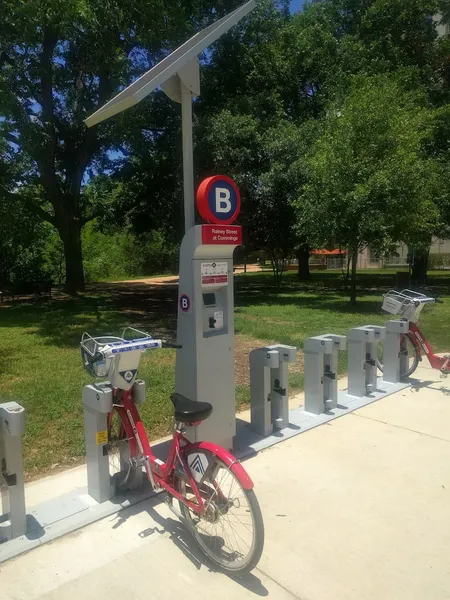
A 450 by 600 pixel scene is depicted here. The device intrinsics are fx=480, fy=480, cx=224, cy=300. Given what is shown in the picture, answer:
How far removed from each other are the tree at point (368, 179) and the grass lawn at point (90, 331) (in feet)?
6.80

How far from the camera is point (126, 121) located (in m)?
12.3

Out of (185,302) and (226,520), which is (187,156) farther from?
(226,520)

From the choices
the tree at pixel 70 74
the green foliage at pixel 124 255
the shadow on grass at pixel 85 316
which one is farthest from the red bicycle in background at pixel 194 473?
the green foliage at pixel 124 255

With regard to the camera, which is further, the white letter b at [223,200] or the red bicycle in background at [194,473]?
the white letter b at [223,200]

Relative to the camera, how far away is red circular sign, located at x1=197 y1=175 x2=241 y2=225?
3.35 metres

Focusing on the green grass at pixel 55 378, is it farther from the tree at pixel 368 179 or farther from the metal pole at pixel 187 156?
the tree at pixel 368 179

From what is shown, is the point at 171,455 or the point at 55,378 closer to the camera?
the point at 171,455

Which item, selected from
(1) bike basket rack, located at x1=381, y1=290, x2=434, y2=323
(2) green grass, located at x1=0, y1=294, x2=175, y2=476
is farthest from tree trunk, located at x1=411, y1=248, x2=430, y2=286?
(1) bike basket rack, located at x1=381, y1=290, x2=434, y2=323

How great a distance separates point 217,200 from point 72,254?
14.5 meters

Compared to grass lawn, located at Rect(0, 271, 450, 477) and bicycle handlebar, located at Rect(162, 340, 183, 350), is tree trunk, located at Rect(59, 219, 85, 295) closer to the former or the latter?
grass lawn, located at Rect(0, 271, 450, 477)

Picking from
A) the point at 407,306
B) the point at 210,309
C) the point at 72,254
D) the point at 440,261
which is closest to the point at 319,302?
the point at 407,306

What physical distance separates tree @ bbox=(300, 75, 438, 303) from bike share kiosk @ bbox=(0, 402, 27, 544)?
9.96m

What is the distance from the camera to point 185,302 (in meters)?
3.54

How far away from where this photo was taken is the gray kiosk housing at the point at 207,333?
11.4ft
